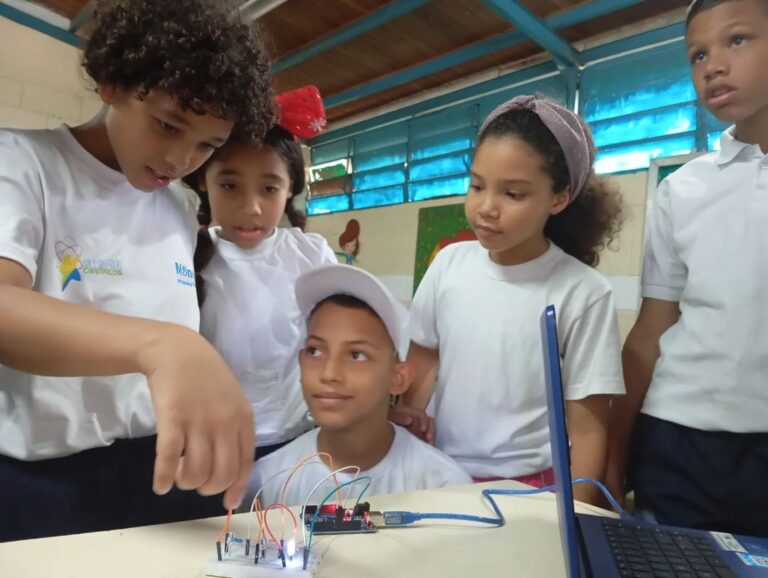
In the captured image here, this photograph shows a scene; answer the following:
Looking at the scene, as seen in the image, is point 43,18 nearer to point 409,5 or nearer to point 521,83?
point 409,5

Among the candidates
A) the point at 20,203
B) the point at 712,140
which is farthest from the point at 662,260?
the point at 712,140

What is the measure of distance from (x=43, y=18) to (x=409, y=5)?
6.33 ft

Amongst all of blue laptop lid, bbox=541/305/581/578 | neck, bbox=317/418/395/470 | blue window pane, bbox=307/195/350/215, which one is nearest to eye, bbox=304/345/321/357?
neck, bbox=317/418/395/470

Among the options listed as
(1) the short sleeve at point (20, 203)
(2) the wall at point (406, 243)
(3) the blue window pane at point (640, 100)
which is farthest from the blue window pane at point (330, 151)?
(1) the short sleeve at point (20, 203)

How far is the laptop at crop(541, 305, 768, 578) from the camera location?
1.40 feet

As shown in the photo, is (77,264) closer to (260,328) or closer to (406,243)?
(260,328)

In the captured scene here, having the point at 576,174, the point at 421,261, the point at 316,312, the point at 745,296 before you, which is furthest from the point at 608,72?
the point at 316,312

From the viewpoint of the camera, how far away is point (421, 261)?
9.57ft

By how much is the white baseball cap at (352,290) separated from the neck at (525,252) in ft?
0.72

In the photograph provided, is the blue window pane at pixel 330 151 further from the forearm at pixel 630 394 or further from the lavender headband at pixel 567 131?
the forearm at pixel 630 394

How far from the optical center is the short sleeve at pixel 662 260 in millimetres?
945

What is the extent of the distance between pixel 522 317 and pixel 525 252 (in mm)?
127

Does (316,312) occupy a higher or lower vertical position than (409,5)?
lower

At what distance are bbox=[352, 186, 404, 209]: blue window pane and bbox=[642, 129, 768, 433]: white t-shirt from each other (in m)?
2.28
